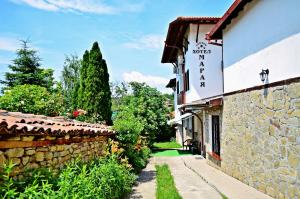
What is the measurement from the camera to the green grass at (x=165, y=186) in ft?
28.7

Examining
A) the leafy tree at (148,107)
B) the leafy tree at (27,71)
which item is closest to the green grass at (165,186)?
the leafy tree at (148,107)

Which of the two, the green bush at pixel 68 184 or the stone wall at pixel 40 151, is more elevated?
the stone wall at pixel 40 151

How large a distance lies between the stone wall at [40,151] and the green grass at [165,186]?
2.51 meters

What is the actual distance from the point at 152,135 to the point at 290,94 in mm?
16869

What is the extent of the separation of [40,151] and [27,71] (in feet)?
94.2

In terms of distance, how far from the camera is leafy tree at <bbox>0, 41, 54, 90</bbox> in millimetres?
31000

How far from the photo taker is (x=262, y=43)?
8445 millimetres

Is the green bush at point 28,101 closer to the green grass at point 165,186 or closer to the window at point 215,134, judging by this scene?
the green grass at point 165,186

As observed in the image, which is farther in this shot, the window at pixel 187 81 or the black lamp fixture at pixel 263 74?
the window at pixel 187 81

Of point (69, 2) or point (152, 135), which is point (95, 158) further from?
point (152, 135)

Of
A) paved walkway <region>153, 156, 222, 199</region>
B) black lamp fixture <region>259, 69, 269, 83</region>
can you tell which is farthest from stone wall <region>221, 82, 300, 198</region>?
paved walkway <region>153, 156, 222, 199</region>

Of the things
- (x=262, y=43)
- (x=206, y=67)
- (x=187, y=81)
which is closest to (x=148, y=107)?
(x=187, y=81)

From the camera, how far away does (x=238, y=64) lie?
10.4m

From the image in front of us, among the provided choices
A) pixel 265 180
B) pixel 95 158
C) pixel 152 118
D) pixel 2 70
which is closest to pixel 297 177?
pixel 265 180
